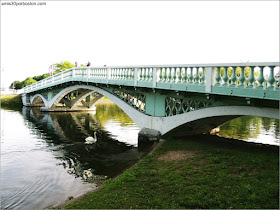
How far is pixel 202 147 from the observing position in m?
10.9

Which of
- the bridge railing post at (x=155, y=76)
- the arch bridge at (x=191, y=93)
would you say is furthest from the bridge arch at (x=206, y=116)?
the bridge railing post at (x=155, y=76)

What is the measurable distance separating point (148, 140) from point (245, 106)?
18.4 ft

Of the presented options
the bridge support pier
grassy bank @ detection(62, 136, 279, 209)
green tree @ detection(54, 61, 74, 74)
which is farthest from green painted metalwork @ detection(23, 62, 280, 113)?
green tree @ detection(54, 61, 74, 74)

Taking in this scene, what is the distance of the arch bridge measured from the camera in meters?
8.80

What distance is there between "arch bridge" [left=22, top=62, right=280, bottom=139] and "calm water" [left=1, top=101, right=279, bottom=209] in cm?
198

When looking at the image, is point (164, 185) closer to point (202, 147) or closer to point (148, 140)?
point (202, 147)

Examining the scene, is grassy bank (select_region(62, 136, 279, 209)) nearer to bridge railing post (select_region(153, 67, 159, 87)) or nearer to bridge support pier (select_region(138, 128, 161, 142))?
bridge support pier (select_region(138, 128, 161, 142))

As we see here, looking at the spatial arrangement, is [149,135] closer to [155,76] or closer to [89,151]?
[155,76]

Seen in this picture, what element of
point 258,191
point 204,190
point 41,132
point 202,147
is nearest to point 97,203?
point 204,190

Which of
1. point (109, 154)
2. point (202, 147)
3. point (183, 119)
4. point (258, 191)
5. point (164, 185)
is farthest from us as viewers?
point (109, 154)

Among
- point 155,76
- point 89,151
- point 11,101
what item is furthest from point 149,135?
point 11,101

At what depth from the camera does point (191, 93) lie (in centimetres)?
1161

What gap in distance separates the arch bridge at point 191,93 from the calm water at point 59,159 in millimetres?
1981

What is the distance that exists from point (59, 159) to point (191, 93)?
656 cm
